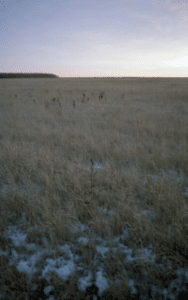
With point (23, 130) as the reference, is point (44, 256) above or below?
below

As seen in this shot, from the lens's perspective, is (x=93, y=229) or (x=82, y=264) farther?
(x=93, y=229)

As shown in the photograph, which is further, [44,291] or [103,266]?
[103,266]

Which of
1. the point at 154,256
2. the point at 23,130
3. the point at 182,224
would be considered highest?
the point at 23,130

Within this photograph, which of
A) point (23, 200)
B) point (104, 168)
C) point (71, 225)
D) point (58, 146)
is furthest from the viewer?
point (58, 146)

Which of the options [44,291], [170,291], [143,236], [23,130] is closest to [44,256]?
[44,291]

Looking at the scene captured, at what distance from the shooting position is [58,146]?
3613 millimetres

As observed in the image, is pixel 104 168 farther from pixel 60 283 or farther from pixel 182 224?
pixel 60 283

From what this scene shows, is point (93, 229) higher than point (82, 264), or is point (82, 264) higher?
point (93, 229)

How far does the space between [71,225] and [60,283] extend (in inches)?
19.4

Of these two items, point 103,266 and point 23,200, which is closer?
point 103,266

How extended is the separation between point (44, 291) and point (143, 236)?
0.94 meters

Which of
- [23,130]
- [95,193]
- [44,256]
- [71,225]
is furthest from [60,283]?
[23,130]

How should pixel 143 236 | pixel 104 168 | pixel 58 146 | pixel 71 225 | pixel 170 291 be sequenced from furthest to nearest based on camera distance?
1. pixel 58 146
2. pixel 104 168
3. pixel 71 225
4. pixel 143 236
5. pixel 170 291

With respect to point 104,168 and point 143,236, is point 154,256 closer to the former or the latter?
point 143,236
